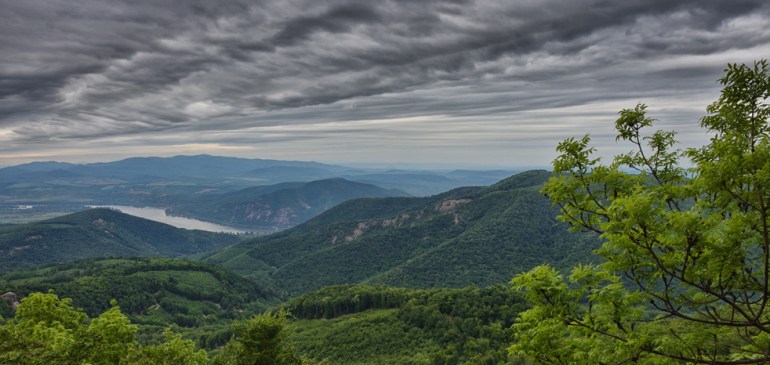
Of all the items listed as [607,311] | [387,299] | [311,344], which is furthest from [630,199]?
[387,299]

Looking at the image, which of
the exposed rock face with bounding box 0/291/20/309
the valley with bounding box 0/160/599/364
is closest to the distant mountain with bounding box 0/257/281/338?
the valley with bounding box 0/160/599/364

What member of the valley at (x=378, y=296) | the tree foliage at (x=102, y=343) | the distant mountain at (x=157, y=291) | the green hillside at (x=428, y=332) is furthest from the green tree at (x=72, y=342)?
the distant mountain at (x=157, y=291)

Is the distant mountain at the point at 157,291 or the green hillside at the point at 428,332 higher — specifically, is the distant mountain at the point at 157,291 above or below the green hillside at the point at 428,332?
below

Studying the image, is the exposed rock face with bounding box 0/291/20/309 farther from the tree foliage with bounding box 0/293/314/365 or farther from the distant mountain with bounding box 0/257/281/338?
the tree foliage with bounding box 0/293/314/365

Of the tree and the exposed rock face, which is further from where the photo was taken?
the exposed rock face

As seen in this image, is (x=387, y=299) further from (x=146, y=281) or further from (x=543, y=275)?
(x=146, y=281)

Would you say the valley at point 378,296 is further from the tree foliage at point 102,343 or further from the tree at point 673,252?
the tree at point 673,252
